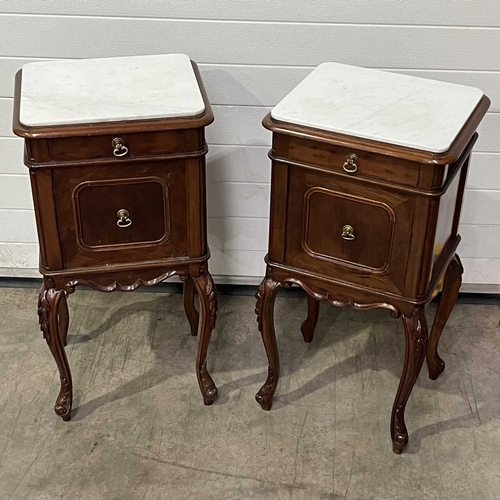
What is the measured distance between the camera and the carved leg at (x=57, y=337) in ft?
7.12

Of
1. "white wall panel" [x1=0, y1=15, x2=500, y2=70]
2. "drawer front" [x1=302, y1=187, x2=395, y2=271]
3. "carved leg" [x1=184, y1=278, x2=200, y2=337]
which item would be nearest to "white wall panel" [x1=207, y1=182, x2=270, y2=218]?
"carved leg" [x1=184, y1=278, x2=200, y2=337]

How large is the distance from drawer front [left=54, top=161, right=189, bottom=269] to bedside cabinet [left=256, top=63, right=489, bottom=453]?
0.85ft

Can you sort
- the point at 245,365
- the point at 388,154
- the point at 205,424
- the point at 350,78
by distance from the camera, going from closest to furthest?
the point at 388,154
the point at 350,78
the point at 205,424
the point at 245,365

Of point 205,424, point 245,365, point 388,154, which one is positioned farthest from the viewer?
point 245,365

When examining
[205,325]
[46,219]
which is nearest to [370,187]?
[205,325]

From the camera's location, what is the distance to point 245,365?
2.59 metres

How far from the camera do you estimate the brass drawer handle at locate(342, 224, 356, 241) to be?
78.2 inches

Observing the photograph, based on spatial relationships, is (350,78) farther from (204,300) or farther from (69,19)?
(69,19)

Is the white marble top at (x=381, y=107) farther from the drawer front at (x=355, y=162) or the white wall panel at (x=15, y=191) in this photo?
the white wall panel at (x=15, y=191)

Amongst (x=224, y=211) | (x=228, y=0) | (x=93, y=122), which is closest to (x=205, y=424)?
(x=224, y=211)

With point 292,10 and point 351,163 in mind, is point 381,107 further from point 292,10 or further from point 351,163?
point 292,10

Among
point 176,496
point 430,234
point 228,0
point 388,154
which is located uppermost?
point 228,0

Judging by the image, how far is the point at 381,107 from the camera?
78.2 inches

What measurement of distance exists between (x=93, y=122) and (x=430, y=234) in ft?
2.76
